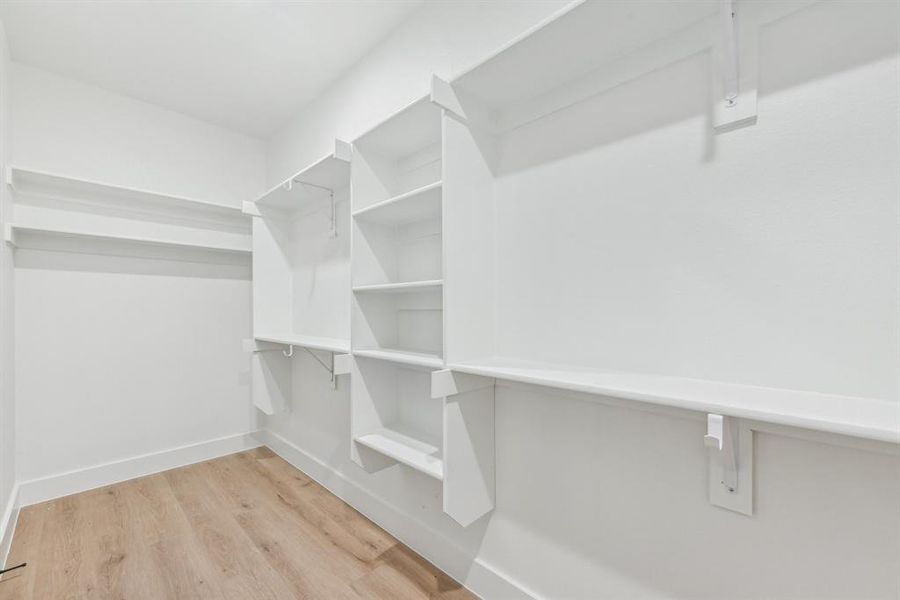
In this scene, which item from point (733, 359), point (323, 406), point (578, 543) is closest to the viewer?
point (733, 359)

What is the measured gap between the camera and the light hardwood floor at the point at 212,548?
1585 mm

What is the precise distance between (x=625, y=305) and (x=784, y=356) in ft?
1.24

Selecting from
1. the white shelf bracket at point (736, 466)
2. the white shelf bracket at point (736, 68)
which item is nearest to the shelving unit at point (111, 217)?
the white shelf bracket at point (736, 68)

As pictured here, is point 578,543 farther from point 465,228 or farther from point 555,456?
point 465,228

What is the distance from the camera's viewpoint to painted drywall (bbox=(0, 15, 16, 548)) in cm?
188

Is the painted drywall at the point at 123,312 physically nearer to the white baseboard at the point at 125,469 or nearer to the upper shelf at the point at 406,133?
the white baseboard at the point at 125,469

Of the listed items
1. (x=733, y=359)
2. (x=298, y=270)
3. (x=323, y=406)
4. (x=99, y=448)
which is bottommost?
(x=99, y=448)

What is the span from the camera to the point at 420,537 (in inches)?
69.6

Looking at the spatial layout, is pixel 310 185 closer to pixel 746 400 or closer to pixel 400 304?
pixel 400 304

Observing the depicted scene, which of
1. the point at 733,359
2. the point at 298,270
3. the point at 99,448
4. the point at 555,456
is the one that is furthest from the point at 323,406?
the point at 733,359

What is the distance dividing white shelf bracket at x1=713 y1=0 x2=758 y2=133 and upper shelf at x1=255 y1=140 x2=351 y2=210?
1.45 meters

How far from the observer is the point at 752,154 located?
0.94 metres

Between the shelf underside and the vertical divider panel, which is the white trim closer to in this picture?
the shelf underside

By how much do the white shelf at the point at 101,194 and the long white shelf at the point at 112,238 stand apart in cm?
19
